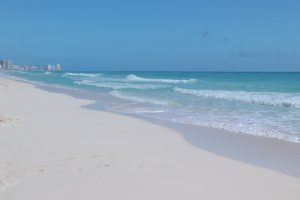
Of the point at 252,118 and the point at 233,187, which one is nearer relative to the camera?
the point at 233,187

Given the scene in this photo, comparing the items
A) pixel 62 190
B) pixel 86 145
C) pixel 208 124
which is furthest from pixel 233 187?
pixel 208 124

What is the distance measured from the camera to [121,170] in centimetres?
600

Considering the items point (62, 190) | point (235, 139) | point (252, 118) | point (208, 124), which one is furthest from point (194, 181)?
point (252, 118)

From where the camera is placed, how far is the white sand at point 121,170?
4.93 metres

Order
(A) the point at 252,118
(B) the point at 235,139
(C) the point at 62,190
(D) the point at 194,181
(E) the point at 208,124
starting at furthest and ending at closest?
1. (A) the point at 252,118
2. (E) the point at 208,124
3. (B) the point at 235,139
4. (D) the point at 194,181
5. (C) the point at 62,190

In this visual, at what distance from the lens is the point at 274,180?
5.51 m

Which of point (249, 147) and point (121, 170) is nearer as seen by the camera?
point (121, 170)

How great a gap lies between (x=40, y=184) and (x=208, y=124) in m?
6.77

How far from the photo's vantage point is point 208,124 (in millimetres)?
11164

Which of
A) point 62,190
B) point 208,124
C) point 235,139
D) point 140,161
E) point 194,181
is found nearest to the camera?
point 62,190

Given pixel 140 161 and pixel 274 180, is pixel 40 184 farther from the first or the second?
pixel 274 180

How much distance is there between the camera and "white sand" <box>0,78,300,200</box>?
4934mm

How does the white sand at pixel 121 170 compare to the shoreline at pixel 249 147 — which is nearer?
the white sand at pixel 121 170

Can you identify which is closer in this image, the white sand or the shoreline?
the white sand
